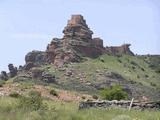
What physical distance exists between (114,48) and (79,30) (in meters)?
32.0

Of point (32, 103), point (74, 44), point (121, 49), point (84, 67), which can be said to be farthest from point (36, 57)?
point (32, 103)

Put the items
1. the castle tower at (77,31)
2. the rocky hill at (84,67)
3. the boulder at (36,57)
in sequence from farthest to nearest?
1. the boulder at (36,57)
2. the castle tower at (77,31)
3. the rocky hill at (84,67)

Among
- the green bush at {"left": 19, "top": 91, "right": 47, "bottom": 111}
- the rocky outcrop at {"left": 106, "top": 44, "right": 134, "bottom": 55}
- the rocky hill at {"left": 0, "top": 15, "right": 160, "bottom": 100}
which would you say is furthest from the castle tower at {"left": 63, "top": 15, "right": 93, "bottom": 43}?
the green bush at {"left": 19, "top": 91, "right": 47, "bottom": 111}

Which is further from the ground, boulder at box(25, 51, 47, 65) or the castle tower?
the castle tower

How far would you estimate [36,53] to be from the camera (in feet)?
488

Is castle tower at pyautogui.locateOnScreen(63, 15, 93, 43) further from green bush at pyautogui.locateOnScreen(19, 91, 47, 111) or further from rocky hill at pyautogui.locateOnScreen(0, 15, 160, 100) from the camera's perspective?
green bush at pyautogui.locateOnScreen(19, 91, 47, 111)

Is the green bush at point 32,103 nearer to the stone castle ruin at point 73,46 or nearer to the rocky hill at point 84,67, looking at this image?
the rocky hill at point 84,67

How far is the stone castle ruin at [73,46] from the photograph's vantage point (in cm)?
12926

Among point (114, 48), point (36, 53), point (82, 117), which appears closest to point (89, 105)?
point (82, 117)

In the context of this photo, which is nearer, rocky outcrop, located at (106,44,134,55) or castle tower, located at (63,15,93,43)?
castle tower, located at (63,15,93,43)

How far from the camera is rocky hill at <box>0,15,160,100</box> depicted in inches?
4444

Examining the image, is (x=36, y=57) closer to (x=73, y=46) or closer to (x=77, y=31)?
(x=77, y=31)

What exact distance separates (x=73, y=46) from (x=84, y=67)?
372 inches

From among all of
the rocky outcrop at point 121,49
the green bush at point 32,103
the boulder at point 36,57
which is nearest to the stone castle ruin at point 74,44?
the boulder at point 36,57
